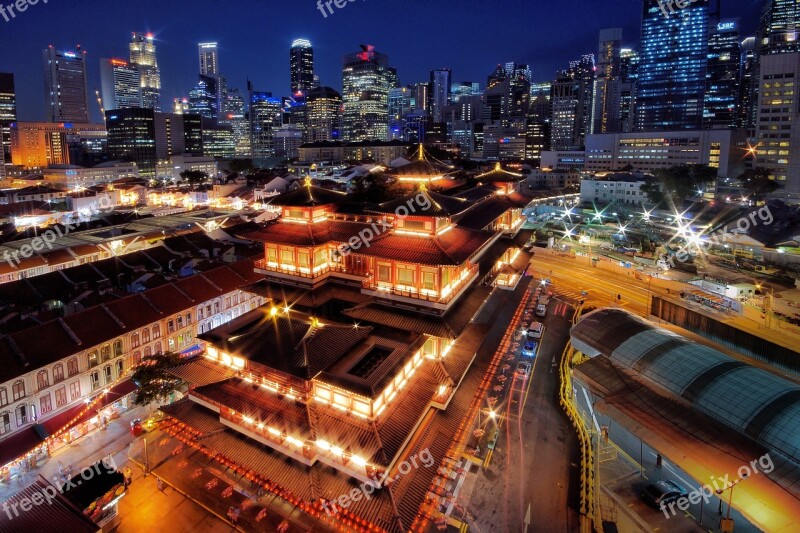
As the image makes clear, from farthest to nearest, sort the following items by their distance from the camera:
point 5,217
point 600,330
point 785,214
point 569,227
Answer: point 569,227 < point 5,217 < point 785,214 < point 600,330

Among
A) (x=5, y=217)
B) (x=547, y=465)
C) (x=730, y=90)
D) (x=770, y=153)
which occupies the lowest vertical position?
(x=547, y=465)

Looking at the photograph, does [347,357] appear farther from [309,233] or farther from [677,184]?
[677,184]

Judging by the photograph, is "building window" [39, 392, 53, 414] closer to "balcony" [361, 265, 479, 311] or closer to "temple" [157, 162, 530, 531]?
"temple" [157, 162, 530, 531]

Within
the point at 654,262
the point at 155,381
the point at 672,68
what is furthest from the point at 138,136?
the point at 672,68

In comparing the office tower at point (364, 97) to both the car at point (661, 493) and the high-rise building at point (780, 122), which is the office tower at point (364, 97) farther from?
the car at point (661, 493)

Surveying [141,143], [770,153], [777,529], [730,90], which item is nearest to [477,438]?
[777,529]

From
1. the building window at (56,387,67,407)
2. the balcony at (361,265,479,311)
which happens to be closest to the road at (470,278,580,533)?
the balcony at (361,265,479,311)

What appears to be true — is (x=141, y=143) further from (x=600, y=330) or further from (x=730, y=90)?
(x=730, y=90)
